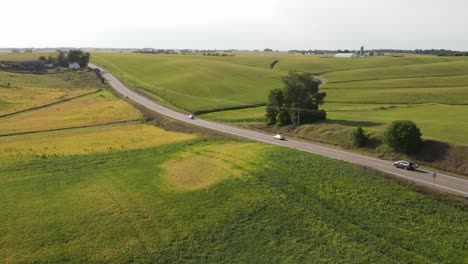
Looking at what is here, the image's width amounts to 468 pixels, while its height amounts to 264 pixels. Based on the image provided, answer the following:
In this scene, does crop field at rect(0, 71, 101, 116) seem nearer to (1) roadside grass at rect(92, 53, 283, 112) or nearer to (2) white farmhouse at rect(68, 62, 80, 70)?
(1) roadside grass at rect(92, 53, 283, 112)

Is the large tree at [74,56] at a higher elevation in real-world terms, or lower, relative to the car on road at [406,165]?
higher

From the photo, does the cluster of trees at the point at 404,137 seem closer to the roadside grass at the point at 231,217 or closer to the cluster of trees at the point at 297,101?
the roadside grass at the point at 231,217

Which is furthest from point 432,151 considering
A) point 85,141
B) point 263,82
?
point 263,82

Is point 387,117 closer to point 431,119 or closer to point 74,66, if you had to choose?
point 431,119

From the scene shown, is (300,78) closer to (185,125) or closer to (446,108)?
(185,125)

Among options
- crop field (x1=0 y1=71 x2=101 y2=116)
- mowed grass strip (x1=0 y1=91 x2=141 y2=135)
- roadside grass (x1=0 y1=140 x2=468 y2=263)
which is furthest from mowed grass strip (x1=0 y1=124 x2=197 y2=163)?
crop field (x1=0 y1=71 x2=101 y2=116)

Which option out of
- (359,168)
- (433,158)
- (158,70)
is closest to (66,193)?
(359,168)

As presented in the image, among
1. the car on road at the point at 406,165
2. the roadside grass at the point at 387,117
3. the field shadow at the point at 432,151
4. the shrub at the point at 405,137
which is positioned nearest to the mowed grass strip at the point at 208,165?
the car on road at the point at 406,165
